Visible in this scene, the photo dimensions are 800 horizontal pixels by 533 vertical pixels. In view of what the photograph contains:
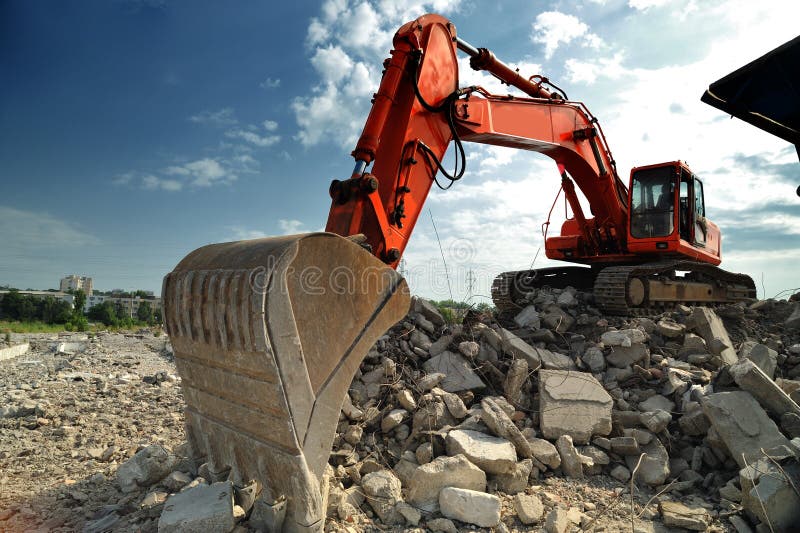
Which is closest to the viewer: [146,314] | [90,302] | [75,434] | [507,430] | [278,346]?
[278,346]

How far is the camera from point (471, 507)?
263 centimetres

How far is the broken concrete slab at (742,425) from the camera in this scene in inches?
129

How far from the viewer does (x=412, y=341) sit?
4.46 meters

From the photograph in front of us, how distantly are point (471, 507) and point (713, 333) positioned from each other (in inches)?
171

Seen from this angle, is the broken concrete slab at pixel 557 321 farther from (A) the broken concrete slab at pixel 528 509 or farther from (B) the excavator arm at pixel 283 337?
(A) the broken concrete slab at pixel 528 509

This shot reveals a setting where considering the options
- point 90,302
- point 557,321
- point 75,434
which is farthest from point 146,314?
point 90,302

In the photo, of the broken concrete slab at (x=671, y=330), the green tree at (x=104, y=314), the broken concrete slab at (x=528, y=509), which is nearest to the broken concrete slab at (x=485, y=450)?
the broken concrete slab at (x=528, y=509)

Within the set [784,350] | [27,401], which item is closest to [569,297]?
[784,350]

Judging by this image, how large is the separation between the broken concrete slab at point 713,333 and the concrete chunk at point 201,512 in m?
5.03

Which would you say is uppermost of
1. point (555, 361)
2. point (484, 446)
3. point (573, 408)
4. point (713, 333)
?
point (713, 333)

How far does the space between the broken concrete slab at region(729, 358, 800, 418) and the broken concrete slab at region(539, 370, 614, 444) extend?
1006 millimetres

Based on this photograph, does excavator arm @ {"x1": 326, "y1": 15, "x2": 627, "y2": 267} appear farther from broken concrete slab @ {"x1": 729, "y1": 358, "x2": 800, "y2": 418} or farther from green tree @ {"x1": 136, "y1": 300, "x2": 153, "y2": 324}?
green tree @ {"x1": 136, "y1": 300, "x2": 153, "y2": 324}

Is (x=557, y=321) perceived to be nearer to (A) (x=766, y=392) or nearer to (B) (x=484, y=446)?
(A) (x=766, y=392)

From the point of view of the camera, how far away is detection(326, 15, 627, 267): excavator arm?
3537mm
